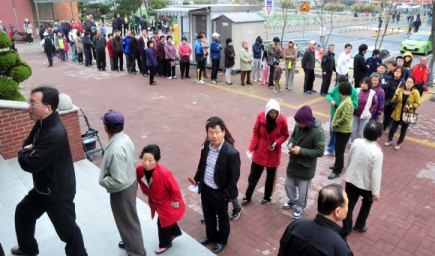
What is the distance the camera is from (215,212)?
4043mm

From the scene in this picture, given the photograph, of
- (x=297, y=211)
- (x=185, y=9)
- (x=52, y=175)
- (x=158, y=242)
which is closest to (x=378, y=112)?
(x=297, y=211)

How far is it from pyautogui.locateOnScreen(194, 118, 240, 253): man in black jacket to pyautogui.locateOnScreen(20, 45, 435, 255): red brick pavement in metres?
0.58

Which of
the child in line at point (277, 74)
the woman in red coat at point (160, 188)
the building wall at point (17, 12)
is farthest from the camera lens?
the building wall at point (17, 12)

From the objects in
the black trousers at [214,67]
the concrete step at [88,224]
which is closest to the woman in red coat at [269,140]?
the concrete step at [88,224]

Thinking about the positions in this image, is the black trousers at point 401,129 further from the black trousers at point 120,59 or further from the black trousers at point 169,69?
the black trousers at point 120,59

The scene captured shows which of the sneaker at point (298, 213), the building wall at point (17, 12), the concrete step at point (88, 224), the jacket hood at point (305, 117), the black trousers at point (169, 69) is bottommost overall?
the sneaker at point (298, 213)

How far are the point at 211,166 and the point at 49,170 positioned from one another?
1.59 m

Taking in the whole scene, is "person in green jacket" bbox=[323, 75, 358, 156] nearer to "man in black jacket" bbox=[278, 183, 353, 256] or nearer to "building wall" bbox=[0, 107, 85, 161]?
"man in black jacket" bbox=[278, 183, 353, 256]

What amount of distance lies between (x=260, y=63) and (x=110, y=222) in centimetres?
914

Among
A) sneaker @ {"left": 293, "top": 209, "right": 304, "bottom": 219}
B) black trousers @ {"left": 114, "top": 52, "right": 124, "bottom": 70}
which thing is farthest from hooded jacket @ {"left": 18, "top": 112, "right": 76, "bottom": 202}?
black trousers @ {"left": 114, "top": 52, "right": 124, "bottom": 70}

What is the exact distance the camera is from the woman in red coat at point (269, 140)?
15.3 feet

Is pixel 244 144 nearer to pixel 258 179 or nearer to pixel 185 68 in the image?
pixel 258 179

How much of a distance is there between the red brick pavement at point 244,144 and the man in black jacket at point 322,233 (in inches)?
76.0

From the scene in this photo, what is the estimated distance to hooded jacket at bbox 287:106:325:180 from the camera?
431cm
